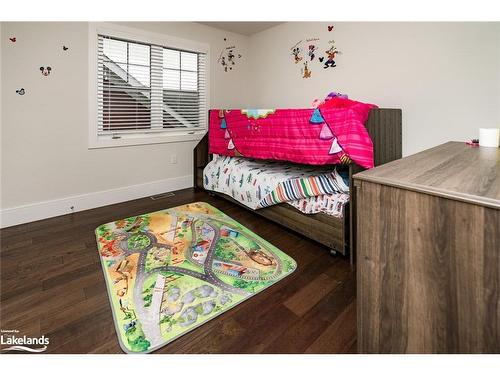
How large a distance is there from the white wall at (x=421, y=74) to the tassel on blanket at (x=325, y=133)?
34.9 inches

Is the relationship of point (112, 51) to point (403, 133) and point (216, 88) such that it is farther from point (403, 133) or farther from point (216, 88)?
point (403, 133)

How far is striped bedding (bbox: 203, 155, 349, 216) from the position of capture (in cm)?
191

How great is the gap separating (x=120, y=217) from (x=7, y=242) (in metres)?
0.81

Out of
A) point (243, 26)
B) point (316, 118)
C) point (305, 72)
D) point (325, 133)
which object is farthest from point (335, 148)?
point (243, 26)

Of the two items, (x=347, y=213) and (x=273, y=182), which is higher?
(x=273, y=182)

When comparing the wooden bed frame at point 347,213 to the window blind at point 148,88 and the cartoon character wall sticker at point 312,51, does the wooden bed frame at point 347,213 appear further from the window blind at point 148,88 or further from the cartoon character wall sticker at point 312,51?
the window blind at point 148,88

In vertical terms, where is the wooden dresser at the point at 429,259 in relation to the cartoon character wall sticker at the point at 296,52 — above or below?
below

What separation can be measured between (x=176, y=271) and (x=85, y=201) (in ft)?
5.55

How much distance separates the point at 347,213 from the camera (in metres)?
1.77

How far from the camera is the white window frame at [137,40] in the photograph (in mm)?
2637

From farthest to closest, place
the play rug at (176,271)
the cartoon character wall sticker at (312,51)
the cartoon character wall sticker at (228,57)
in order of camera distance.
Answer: the cartoon character wall sticker at (228,57) → the cartoon character wall sticker at (312,51) → the play rug at (176,271)

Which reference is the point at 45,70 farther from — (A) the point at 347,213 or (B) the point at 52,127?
(A) the point at 347,213

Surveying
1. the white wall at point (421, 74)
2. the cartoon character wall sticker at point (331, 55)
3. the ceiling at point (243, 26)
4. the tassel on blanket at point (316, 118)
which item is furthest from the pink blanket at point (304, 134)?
the ceiling at point (243, 26)

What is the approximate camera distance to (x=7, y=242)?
2078 millimetres
